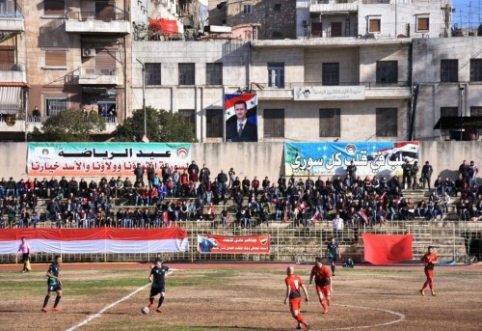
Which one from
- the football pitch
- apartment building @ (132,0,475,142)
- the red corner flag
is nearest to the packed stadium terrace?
the red corner flag

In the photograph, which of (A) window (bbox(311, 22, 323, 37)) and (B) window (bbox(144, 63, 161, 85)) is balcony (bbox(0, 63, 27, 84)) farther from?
(A) window (bbox(311, 22, 323, 37))

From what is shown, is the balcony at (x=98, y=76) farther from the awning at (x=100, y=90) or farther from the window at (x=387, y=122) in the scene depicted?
the window at (x=387, y=122)

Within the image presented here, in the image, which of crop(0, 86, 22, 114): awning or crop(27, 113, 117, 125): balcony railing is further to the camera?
crop(0, 86, 22, 114): awning

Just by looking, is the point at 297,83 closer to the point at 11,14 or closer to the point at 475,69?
the point at 475,69

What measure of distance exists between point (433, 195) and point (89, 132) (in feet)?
83.6

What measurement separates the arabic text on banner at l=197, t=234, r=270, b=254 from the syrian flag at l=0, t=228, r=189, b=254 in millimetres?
978

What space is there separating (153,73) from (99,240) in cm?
2437

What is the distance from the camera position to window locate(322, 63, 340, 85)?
70812mm

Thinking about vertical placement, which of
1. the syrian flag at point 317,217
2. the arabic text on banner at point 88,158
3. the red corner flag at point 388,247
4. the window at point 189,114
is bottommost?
the red corner flag at point 388,247

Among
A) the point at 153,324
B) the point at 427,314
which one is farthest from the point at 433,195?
the point at 153,324

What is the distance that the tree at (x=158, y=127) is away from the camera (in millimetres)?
64375

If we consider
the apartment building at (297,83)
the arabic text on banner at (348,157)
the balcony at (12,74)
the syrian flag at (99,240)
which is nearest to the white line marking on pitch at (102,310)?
the syrian flag at (99,240)

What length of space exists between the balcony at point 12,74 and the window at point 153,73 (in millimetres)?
9154

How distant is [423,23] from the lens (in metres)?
76.8
